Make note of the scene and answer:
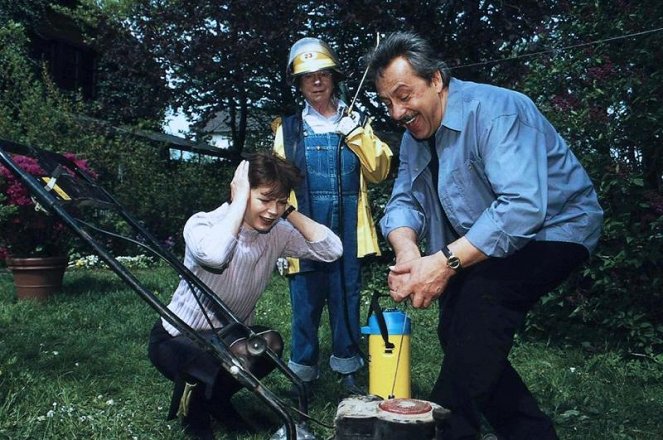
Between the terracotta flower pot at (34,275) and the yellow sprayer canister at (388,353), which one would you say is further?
the terracotta flower pot at (34,275)

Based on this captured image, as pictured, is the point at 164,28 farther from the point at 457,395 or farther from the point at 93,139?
the point at 457,395

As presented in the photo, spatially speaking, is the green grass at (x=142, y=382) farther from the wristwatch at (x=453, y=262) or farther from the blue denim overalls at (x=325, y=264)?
the wristwatch at (x=453, y=262)

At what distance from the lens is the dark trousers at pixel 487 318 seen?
264 cm

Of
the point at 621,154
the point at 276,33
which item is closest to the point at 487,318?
the point at 621,154

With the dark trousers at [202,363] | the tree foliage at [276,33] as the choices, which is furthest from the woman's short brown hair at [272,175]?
the tree foliage at [276,33]

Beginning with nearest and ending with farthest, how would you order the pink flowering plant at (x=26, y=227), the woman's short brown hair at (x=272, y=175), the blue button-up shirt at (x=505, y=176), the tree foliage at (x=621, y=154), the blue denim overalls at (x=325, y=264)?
the blue button-up shirt at (x=505, y=176)
the woman's short brown hair at (x=272, y=175)
the blue denim overalls at (x=325, y=264)
the tree foliage at (x=621, y=154)
the pink flowering plant at (x=26, y=227)

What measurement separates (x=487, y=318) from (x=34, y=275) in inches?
237

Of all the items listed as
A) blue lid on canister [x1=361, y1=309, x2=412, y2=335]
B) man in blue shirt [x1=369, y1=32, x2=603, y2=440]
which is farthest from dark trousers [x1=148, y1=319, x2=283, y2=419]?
man in blue shirt [x1=369, y1=32, x2=603, y2=440]

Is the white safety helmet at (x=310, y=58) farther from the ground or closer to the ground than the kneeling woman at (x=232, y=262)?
farther from the ground

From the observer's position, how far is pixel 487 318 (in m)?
2.64

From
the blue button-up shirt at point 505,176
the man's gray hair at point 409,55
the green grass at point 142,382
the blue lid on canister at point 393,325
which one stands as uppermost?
the man's gray hair at point 409,55

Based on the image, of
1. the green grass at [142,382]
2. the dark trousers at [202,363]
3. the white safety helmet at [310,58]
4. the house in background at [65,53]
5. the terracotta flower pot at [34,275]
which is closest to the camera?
the dark trousers at [202,363]

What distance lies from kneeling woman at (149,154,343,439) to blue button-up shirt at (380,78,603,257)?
0.83 meters

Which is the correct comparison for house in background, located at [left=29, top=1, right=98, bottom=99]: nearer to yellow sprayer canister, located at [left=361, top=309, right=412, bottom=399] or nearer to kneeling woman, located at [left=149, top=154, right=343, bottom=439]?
kneeling woman, located at [left=149, top=154, right=343, bottom=439]
